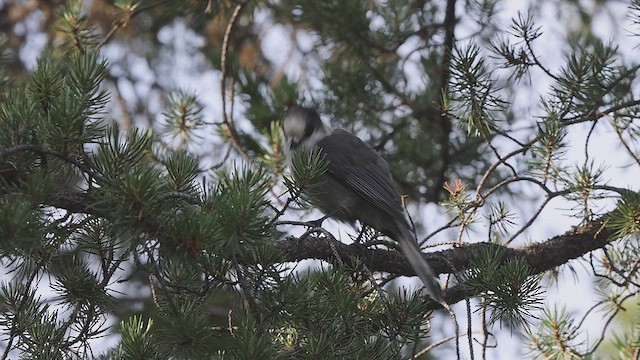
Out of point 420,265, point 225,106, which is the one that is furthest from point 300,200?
point 225,106

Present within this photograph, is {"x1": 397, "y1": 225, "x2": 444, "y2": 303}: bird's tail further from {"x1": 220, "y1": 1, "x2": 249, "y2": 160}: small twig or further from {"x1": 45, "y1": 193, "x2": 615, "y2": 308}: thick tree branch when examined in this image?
{"x1": 220, "y1": 1, "x2": 249, "y2": 160}: small twig

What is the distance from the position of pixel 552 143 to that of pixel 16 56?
414 cm

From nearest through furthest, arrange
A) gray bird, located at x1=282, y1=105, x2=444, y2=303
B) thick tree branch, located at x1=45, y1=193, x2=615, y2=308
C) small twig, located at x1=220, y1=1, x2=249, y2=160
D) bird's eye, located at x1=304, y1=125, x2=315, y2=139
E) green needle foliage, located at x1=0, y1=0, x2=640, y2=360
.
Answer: green needle foliage, located at x1=0, y1=0, x2=640, y2=360 < thick tree branch, located at x1=45, y1=193, x2=615, y2=308 < gray bird, located at x1=282, y1=105, x2=444, y2=303 < bird's eye, located at x1=304, y1=125, x2=315, y2=139 < small twig, located at x1=220, y1=1, x2=249, y2=160

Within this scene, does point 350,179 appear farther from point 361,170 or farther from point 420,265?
point 420,265

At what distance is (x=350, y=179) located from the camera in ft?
11.9

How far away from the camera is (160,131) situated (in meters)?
3.88

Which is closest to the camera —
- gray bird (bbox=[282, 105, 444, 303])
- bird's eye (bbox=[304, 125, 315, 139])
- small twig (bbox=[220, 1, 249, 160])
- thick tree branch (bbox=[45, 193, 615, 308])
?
thick tree branch (bbox=[45, 193, 615, 308])

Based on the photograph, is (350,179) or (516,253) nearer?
(516,253)

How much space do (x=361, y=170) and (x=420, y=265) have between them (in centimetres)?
92

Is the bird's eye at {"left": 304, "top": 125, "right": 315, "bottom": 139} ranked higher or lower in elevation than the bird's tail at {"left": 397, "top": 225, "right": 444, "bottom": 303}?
higher

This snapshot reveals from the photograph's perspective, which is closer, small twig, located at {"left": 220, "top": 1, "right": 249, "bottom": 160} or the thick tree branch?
the thick tree branch

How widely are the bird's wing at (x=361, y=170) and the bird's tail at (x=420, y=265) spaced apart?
34 centimetres

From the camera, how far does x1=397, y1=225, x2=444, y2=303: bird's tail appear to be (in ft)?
8.97

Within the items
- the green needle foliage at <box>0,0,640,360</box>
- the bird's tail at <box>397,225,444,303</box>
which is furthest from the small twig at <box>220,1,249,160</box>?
the bird's tail at <box>397,225,444,303</box>
